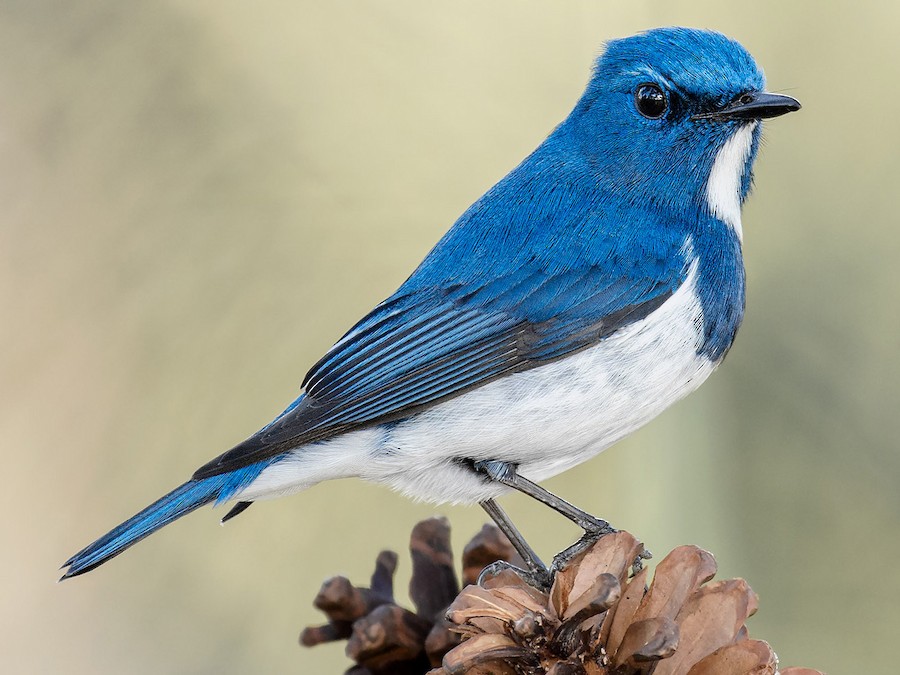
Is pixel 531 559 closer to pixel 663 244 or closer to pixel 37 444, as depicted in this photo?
pixel 663 244

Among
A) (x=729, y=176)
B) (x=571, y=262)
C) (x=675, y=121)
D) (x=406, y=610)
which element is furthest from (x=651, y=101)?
(x=406, y=610)

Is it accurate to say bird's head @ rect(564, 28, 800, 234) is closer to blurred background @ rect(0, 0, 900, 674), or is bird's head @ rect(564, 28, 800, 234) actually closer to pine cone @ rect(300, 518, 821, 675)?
blurred background @ rect(0, 0, 900, 674)

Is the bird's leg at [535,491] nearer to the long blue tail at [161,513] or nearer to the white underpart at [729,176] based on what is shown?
the long blue tail at [161,513]

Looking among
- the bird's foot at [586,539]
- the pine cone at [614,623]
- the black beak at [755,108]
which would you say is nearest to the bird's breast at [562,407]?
the bird's foot at [586,539]

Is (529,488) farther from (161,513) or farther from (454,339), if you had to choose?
(161,513)

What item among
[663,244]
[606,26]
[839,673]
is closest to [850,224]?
[663,244]

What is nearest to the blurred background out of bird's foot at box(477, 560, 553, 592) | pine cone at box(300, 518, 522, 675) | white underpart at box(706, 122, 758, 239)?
white underpart at box(706, 122, 758, 239)
